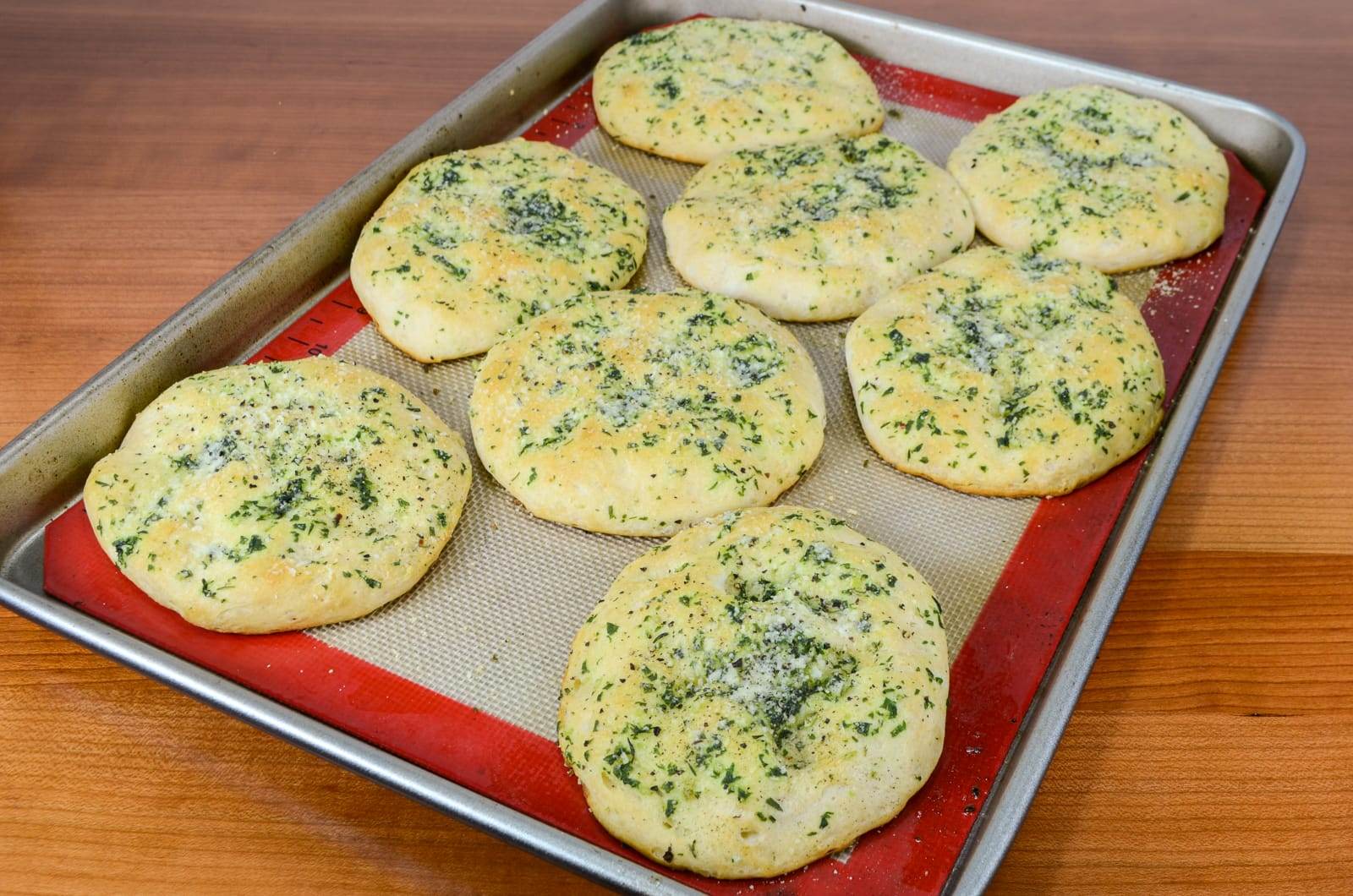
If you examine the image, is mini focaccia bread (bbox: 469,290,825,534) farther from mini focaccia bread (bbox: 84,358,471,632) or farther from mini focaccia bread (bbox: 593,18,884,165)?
mini focaccia bread (bbox: 593,18,884,165)

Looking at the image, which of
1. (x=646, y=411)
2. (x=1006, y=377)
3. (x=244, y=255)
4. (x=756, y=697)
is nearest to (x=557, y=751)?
(x=756, y=697)

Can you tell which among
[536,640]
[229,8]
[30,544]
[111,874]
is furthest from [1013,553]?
[229,8]

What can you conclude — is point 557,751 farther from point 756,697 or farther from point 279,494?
point 279,494

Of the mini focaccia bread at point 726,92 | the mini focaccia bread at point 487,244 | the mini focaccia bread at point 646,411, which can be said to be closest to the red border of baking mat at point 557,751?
the mini focaccia bread at point 646,411

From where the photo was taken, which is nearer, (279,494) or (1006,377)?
(279,494)

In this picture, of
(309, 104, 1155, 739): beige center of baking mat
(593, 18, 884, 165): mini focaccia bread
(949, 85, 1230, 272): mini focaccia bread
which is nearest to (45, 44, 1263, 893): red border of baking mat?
(309, 104, 1155, 739): beige center of baking mat

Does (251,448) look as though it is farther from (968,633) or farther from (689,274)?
(968,633)
